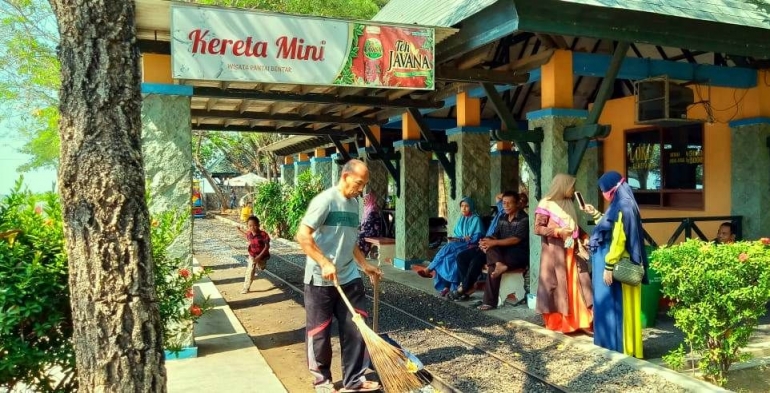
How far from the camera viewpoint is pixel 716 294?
15.1 feet

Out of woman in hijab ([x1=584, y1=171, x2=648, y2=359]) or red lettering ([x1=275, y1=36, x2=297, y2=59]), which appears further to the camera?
red lettering ([x1=275, y1=36, x2=297, y2=59])

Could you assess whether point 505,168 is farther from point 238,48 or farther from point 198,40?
point 198,40

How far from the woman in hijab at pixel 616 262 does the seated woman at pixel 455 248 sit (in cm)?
287

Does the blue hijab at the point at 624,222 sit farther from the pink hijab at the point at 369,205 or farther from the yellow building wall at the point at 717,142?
the pink hijab at the point at 369,205

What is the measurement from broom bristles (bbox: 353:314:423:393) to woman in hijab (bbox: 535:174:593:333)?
289 cm

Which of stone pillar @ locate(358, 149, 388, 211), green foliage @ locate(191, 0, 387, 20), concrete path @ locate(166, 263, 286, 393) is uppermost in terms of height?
green foliage @ locate(191, 0, 387, 20)

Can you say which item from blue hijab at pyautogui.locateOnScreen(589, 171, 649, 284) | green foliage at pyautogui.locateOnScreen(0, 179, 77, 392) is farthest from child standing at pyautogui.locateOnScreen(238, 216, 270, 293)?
green foliage at pyautogui.locateOnScreen(0, 179, 77, 392)

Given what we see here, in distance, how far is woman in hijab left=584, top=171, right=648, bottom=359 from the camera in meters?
5.29

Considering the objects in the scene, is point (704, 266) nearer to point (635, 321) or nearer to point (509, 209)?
point (635, 321)

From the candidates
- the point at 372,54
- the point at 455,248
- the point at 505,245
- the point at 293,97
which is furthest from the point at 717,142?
the point at 293,97

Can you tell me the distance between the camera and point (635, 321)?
551 centimetres

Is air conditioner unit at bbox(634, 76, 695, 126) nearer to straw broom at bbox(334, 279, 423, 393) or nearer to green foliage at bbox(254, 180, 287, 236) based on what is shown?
straw broom at bbox(334, 279, 423, 393)

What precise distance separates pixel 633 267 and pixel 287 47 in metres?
3.77

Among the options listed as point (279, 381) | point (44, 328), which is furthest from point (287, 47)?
point (44, 328)
